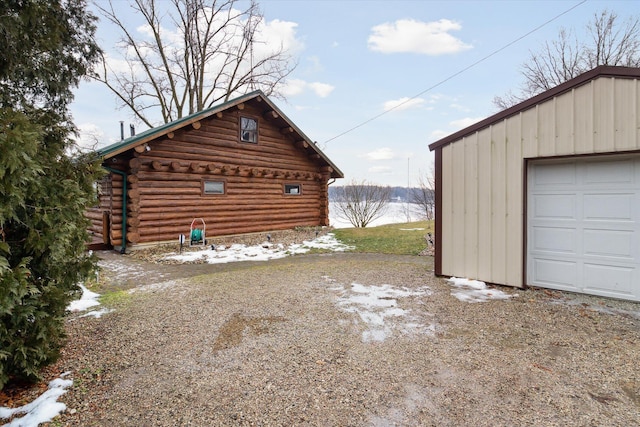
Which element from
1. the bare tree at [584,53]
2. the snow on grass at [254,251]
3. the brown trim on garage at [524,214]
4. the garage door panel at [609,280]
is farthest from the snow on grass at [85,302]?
the bare tree at [584,53]

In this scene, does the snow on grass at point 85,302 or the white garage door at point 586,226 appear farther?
the white garage door at point 586,226

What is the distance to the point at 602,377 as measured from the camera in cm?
288

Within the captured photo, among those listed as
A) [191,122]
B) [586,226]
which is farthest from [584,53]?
[191,122]

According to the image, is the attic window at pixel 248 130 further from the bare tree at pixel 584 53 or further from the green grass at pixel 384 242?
the bare tree at pixel 584 53

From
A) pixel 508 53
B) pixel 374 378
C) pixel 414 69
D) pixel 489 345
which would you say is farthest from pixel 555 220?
pixel 414 69

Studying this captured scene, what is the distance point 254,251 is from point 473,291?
21.6 ft

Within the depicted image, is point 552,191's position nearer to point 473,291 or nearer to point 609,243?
point 609,243

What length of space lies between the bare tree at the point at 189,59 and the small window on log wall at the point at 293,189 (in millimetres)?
Result: 9869

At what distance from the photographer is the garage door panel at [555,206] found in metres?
5.41

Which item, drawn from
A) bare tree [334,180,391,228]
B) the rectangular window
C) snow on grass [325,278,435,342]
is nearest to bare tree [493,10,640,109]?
bare tree [334,180,391,228]

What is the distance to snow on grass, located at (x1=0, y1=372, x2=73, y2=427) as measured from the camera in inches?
89.4

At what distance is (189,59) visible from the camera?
2102 centimetres

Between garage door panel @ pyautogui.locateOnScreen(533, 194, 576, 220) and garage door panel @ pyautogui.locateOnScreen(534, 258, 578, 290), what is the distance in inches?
31.0

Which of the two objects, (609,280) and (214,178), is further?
(214,178)
